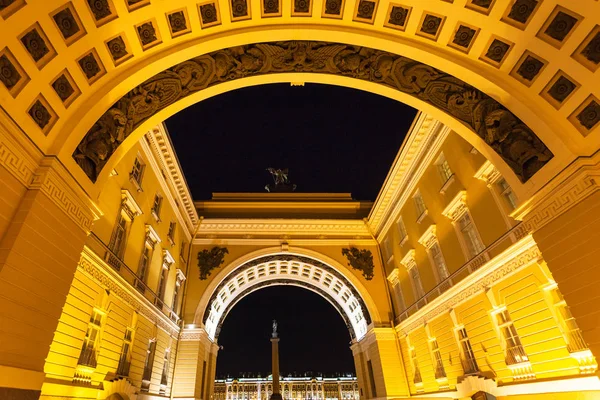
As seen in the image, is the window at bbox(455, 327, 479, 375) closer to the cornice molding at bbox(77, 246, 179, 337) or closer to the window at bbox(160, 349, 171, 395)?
the cornice molding at bbox(77, 246, 179, 337)

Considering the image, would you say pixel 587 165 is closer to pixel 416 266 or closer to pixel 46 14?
pixel 46 14

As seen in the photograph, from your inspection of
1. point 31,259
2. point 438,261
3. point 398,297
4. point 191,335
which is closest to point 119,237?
point 31,259

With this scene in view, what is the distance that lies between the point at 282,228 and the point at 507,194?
16.9 meters

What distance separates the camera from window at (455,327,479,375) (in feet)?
48.0

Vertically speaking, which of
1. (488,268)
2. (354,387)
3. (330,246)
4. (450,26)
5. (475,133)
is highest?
(330,246)

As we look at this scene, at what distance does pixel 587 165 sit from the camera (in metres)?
6.82

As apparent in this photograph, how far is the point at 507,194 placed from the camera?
1248 cm

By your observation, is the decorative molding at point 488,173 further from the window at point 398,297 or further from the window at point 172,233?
the window at point 172,233

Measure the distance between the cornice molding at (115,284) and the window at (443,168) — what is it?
1527cm

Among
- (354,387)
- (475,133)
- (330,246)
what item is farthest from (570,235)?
(354,387)

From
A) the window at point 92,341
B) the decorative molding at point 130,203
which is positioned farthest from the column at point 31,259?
the decorative molding at point 130,203

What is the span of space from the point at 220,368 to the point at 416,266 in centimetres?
3553

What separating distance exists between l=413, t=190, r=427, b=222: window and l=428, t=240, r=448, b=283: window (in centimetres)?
183

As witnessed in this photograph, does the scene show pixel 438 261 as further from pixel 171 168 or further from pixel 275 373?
pixel 275 373
